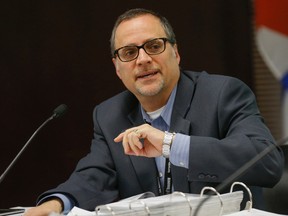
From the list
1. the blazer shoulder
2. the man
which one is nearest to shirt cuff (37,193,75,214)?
the man

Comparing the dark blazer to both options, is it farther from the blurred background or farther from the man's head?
the blurred background

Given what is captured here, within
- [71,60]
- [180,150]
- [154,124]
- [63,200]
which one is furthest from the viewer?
[71,60]

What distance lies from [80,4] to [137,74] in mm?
1625

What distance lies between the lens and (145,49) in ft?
6.60

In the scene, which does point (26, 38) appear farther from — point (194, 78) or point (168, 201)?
point (168, 201)

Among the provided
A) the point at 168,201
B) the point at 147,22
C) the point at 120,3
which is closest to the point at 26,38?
the point at 120,3

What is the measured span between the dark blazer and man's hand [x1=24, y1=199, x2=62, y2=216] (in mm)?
79

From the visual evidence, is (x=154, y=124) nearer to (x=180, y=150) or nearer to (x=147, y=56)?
(x=147, y=56)

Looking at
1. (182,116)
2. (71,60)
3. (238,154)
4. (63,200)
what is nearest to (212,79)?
(182,116)

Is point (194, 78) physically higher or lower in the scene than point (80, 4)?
lower

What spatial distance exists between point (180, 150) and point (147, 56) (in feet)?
1.67

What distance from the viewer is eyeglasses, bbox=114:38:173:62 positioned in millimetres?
2014

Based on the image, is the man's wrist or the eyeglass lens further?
the eyeglass lens

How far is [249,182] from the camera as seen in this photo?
1.68 metres
